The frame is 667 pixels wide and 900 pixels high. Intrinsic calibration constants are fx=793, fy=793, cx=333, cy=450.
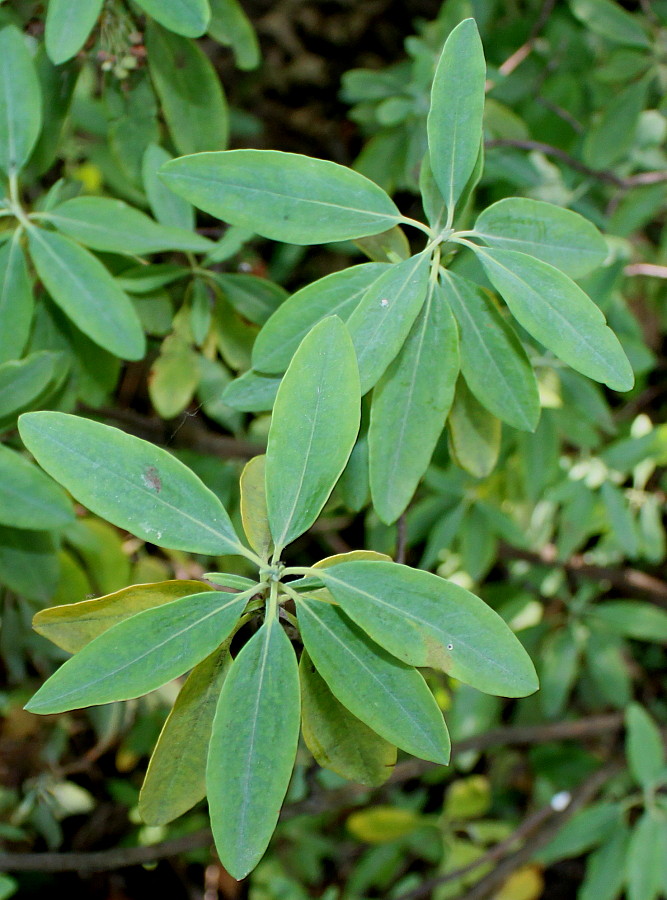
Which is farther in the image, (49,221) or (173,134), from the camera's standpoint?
(173,134)

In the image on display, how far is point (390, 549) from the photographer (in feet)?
5.32

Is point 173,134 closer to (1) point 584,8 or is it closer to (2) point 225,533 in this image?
(2) point 225,533

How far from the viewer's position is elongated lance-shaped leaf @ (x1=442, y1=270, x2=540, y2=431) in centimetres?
102

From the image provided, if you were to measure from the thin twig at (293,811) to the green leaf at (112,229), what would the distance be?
113cm

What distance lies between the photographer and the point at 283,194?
0.94 metres

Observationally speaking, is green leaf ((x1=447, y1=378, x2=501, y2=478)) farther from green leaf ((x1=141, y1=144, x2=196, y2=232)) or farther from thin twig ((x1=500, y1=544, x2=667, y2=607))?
thin twig ((x1=500, y1=544, x2=667, y2=607))

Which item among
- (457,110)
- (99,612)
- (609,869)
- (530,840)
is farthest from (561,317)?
(530,840)

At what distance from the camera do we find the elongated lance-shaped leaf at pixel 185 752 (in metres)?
0.90

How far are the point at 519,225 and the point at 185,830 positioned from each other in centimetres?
206

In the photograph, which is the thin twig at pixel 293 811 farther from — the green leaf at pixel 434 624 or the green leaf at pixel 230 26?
the green leaf at pixel 230 26

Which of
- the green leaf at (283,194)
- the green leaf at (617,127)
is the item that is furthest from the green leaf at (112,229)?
the green leaf at (617,127)

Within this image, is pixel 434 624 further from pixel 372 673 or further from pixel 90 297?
pixel 90 297

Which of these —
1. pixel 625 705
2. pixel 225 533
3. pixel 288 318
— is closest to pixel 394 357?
pixel 288 318

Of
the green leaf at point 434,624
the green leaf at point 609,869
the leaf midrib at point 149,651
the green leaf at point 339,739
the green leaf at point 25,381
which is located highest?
the green leaf at point 25,381
